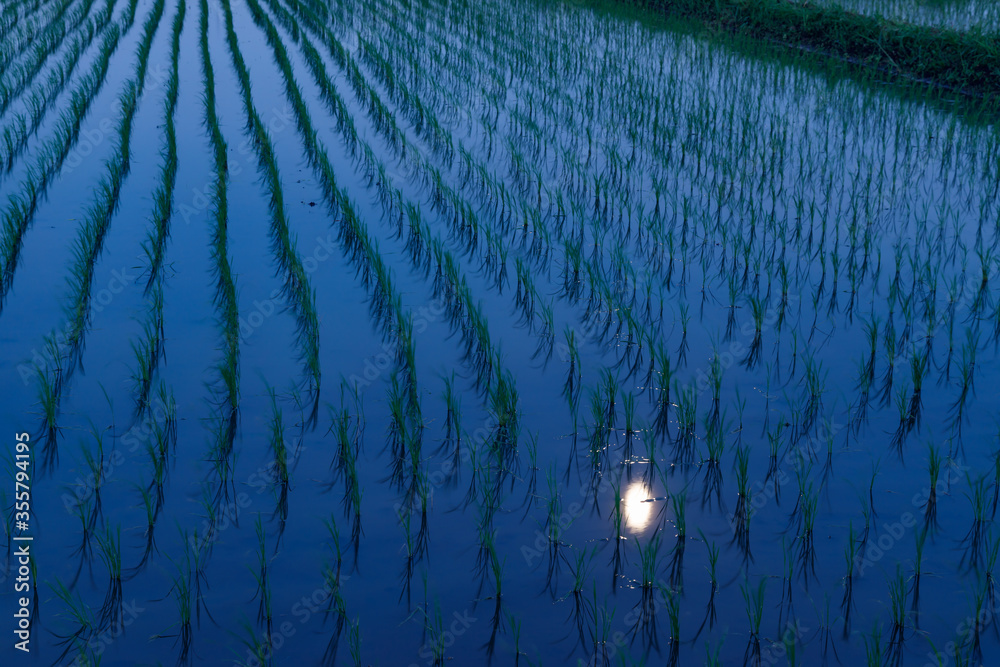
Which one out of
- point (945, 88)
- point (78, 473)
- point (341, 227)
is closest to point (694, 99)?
point (945, 88)

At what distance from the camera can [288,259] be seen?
14.0ft

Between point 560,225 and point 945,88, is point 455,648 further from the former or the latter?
point 945,88

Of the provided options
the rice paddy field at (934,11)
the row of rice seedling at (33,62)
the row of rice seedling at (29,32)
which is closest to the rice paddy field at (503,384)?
the row of rice seedling at (33,62)

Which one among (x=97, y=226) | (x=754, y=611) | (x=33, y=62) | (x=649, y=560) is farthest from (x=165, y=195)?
(x=33, y=62)

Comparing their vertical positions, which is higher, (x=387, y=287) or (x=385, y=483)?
(x=387, y=287)

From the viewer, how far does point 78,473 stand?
9.04 ft

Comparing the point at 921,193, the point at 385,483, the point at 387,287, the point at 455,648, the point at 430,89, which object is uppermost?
the point at 430,89

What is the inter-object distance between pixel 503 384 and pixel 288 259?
1687 millimetres

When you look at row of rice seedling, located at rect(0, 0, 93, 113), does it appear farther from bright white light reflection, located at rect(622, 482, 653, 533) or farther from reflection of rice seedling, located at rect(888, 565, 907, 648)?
reflection of rice seedling, located at rect(888, 565, 907, 648)

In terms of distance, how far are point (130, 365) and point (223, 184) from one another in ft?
6.82

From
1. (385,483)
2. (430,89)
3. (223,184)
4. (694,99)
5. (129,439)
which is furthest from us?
(430,89)

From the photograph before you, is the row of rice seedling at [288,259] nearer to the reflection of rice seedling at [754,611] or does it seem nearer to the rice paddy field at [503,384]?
the rice paddy field at [503,384]

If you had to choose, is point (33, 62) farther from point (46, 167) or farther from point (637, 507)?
point (637, 507)

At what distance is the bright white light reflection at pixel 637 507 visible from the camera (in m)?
2.54
